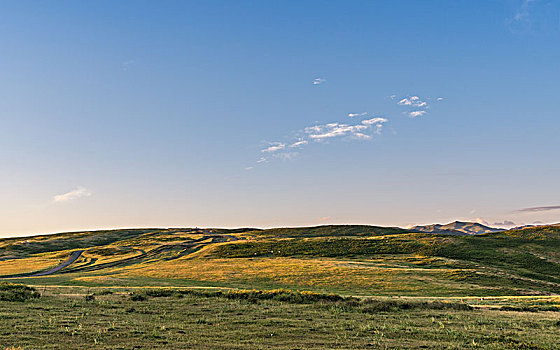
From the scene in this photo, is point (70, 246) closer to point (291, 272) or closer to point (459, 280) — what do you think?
point (291, 272)

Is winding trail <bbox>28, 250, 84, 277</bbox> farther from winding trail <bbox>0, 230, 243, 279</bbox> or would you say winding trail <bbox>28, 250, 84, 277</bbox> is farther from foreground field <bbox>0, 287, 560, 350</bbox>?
foreground field <bbox>0, 287, 560, 350</bbox>

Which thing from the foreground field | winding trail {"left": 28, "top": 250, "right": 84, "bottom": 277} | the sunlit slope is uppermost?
the foreground field

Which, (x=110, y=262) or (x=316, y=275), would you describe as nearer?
(x=316, y=275)

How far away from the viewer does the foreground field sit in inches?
679

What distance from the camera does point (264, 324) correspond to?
71.6ft

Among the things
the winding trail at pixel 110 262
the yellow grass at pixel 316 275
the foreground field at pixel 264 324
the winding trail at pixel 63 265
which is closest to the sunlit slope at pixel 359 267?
the yellow grass at pixel 316 275

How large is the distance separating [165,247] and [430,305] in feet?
437

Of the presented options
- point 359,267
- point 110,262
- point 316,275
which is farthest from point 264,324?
point 110,262

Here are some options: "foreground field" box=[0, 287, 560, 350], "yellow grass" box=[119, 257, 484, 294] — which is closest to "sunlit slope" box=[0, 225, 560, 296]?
"yellow grass" box=[119, 257, 484, 294]

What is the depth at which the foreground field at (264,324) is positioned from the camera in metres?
17.2

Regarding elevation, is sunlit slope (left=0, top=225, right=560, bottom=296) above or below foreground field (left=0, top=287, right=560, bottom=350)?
below

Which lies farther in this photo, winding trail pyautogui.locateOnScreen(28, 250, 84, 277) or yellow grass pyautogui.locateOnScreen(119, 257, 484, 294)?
winding trail pyautogui.locateOnScreen(28, 250, 84, 277)

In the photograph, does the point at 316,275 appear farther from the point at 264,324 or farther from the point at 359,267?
the point at 264,324

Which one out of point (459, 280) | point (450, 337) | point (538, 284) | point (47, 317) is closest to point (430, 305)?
point (450, 337)
